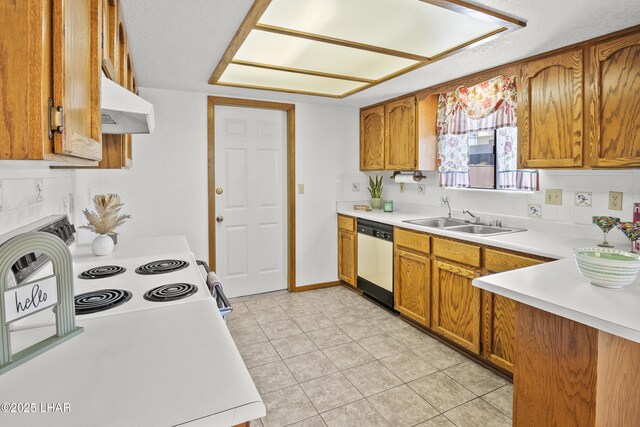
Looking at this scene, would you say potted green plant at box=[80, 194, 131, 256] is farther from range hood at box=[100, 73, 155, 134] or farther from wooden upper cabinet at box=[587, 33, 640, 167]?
wooden upper cabinet at box=[587, 33, 640, 167]

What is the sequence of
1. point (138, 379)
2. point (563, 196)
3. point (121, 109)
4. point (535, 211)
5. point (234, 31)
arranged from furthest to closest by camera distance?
1. point (535, 211)
2. point (563, 196)
3. point (234, 31)
4. point (121, 109)
5. point (138, 379)

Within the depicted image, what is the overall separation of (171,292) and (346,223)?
2809 millimetres

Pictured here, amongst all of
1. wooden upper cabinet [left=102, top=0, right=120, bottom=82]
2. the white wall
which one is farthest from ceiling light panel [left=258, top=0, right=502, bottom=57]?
the white wall

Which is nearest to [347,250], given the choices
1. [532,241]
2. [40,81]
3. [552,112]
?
[532,241]

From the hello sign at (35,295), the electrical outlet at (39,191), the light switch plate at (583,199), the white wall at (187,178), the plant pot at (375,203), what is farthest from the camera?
the plant pot at (375,203)

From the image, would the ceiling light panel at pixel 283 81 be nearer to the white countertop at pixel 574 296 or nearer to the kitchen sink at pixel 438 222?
the kitchen sink at pixel 438 222

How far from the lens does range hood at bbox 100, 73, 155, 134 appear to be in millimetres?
1210

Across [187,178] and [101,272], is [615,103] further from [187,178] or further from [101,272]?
[187,178]

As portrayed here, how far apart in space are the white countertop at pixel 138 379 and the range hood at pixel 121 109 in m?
0.73

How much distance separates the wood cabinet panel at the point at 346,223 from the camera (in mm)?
3916

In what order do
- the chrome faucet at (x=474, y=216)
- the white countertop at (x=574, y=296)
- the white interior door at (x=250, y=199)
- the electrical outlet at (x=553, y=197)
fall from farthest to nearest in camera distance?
the white interior door at (x=250, y=199) < the chrome faucet at (x=474, y=216) < the electrical outlet at (x=553, y=197) < the white countertop at (x=574, y=296)

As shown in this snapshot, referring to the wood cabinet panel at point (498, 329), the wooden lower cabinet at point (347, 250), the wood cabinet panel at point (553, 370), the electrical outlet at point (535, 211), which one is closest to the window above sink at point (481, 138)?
the electrical outlet at point (535, 211)

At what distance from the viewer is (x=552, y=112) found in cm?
226

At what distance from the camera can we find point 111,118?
5.12 feet
